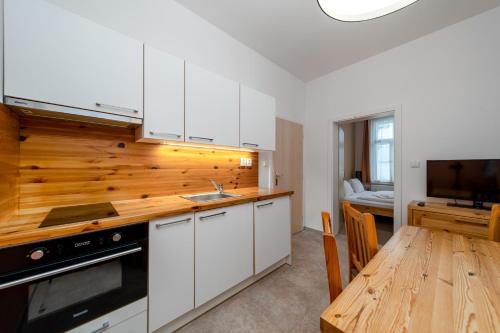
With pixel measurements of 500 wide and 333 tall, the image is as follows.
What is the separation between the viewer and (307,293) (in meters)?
1.81

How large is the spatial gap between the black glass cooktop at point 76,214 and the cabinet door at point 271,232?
1214 millimetres

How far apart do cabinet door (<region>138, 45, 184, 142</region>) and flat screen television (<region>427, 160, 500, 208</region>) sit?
2927 millimetres

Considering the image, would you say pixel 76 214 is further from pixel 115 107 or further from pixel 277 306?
pixel 277 306

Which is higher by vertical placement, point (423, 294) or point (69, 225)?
point (69, 225)

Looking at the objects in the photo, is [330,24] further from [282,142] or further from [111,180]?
[111,180]

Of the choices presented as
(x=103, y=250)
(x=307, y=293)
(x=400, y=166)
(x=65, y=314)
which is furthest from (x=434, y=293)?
(x=400, y=166)

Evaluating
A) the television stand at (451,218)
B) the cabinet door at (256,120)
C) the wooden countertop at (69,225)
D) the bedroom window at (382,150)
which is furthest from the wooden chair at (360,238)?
the bedroom window at (382,150)

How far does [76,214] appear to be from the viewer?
1.14m

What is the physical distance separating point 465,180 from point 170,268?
309cm

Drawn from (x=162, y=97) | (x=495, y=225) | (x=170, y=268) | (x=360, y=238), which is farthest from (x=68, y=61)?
(x=495, y=225)

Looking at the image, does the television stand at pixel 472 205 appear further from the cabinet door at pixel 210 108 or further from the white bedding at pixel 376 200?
the cabinet door at pixel 210 108

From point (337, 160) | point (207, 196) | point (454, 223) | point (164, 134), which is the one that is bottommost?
point (454, 223)

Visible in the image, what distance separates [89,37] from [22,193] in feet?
3.59

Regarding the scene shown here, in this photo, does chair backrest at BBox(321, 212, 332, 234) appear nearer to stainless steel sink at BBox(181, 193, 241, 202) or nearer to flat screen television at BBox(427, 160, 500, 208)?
stainless steel sink at BBox(181, 193, 241, 202)
